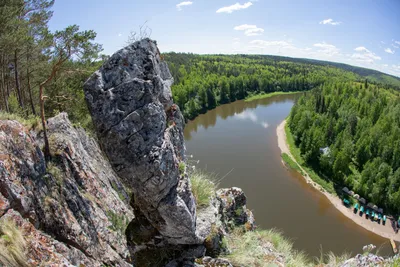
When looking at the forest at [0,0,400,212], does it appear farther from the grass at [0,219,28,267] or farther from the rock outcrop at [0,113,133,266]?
the grass at [0,219,28,267]

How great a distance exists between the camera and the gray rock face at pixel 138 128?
4.78m

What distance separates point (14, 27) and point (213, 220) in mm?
10806

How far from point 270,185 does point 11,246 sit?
28.6m

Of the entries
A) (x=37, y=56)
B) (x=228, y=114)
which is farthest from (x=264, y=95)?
(x=37, y=56)

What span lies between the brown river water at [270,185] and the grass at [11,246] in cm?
905

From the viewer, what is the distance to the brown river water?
893 inches

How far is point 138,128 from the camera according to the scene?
484 centimetres

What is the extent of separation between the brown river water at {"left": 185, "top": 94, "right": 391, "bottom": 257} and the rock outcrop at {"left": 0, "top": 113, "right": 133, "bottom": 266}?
263 inches

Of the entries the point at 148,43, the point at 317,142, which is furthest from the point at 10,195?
the point at 317,142

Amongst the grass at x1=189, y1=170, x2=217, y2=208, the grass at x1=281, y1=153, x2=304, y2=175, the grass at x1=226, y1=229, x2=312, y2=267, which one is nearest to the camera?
the grass at x1=226, y1=229, x2=312, y2=267

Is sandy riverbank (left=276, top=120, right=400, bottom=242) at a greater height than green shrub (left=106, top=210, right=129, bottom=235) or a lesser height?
lesser

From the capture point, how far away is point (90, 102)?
15.8ft

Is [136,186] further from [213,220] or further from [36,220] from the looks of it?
[213,220]

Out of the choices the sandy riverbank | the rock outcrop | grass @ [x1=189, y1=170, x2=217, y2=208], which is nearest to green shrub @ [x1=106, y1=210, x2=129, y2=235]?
the rock outcrop
